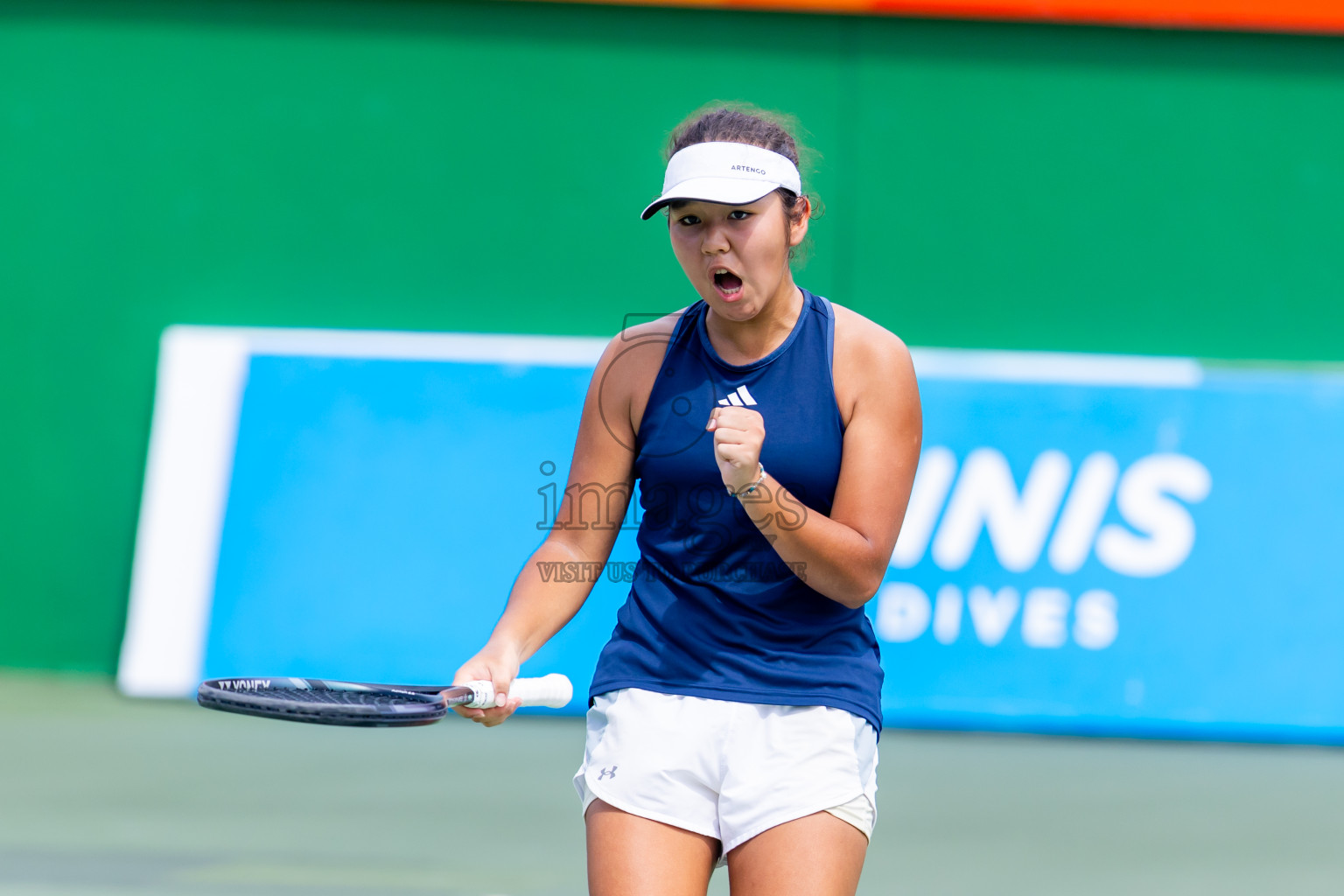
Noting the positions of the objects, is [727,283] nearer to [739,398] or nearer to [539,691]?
[739,398]

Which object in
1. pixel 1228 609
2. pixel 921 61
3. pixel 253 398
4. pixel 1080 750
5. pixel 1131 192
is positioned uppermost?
pixel 921 61

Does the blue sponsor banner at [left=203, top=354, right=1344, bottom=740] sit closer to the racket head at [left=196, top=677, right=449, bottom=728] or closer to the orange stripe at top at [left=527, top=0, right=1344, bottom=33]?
the orange stripe at top at [left=527, top=0, right=1344, bottom=33]

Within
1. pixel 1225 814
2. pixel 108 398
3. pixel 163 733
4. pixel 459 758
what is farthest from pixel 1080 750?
pixel 108 398

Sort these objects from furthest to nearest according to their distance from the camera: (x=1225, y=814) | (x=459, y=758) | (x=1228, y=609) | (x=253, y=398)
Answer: (x=253, y=398)
(x=1228, y=609)
(x=459, y=758)
(x=1225, y=814)

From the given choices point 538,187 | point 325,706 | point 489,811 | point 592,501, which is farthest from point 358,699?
point 538,187

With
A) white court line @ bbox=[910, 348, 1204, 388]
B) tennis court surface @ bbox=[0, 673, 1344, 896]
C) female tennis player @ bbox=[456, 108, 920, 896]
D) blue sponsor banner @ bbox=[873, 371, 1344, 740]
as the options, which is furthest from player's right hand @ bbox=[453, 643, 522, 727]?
white court line @ bbox=[910, 348, 1204, 388]

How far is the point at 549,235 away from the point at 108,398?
1.95m

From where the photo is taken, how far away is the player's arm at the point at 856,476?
5.69 feet

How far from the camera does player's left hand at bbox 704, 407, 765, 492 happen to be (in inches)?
66.5

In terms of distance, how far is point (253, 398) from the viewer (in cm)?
508

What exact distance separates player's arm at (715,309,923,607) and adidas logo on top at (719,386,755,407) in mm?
56

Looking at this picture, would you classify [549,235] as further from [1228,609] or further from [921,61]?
[1228,609]

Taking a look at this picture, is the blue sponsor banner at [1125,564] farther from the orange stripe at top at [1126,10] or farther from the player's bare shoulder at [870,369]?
the player's bare shoulder at [870,369]

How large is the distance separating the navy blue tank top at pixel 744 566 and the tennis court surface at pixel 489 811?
1590 mm
